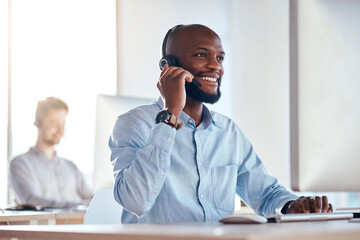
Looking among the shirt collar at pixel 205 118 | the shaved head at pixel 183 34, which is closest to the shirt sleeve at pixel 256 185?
the shirt collar at pixel 205 118

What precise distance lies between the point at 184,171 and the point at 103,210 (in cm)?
37

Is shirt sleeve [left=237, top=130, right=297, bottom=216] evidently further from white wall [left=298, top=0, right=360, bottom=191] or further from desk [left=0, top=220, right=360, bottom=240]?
desk [left=0, top=220, right=360, bottom=240]

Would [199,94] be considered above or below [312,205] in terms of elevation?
above

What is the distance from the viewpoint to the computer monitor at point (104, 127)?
2377 mm

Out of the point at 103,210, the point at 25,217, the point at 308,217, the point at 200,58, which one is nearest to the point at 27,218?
the point at 25,217

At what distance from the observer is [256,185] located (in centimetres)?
189

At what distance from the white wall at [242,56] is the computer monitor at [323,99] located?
207cm

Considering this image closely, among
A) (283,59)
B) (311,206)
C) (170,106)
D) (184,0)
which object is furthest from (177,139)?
(184,0)

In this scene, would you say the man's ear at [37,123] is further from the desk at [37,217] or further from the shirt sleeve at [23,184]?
the desk at [37,217]

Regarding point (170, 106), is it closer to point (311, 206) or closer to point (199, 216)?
point (199, 216)

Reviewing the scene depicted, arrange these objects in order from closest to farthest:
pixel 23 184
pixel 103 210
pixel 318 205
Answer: pixel 318 205, pixel 103 210, pixel 23 184

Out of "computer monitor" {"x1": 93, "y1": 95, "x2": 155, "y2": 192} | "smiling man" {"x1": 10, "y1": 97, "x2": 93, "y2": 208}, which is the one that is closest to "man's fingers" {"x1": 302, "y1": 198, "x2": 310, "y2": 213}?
"computer monitor" {"x1": 93, "y1": 95, "x2": 155, "y2": 192}

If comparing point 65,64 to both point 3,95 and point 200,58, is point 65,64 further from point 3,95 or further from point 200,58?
point 200,58

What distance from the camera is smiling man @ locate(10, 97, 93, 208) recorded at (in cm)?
453
